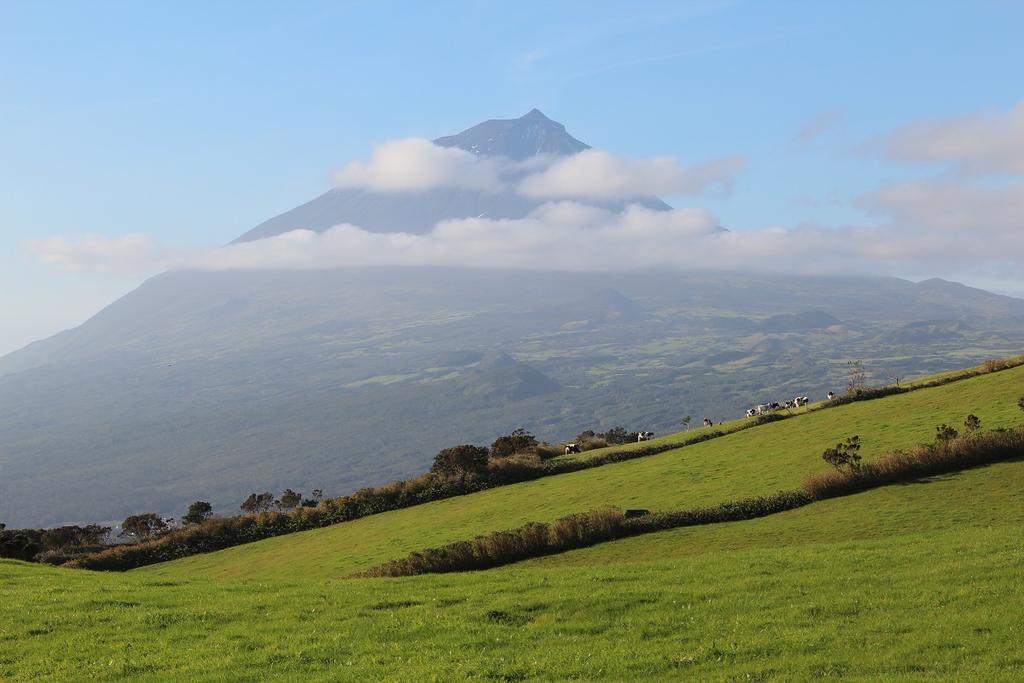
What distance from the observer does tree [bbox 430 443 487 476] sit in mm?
54188

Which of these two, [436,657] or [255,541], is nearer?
[436,657]

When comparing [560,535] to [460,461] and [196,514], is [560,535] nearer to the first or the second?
[460,461]

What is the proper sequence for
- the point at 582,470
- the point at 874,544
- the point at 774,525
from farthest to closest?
the point at 582,470, the point at 774,525, the point at 874,544

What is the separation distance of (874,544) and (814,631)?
Result: 29.9 feet

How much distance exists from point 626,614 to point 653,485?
24732 mm

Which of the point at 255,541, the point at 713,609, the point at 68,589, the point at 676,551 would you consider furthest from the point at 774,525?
the point at 255,541

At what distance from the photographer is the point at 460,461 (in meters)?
55.1

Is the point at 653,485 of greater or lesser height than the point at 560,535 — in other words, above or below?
above

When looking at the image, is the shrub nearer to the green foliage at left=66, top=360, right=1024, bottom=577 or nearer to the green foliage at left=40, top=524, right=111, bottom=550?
the green foliage at left=66, top=360, right=1024, bottom=577

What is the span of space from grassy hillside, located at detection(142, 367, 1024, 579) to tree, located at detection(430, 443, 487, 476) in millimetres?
3949

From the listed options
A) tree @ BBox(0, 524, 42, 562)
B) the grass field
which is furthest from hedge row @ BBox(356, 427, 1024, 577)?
tree @ BBox(0, 524, 42, 562)

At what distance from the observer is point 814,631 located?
1703 cm

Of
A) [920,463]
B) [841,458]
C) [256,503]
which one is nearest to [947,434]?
[920,463]

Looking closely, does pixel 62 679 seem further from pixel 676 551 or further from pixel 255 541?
pixel 255 541
